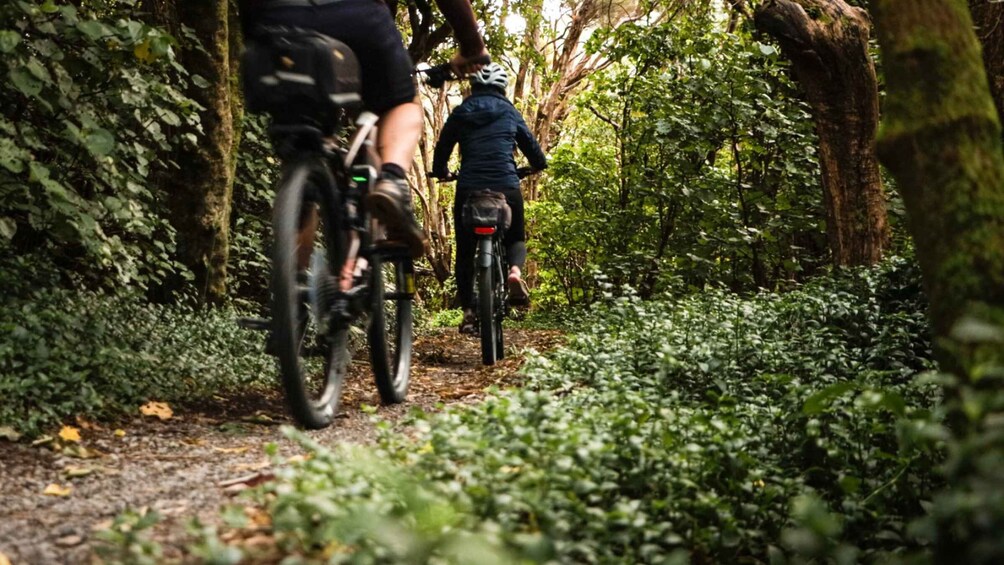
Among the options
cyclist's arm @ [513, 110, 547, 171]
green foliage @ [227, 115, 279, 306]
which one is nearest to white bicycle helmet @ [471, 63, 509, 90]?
cyclist's arm @ [513, 110, 547, 171]

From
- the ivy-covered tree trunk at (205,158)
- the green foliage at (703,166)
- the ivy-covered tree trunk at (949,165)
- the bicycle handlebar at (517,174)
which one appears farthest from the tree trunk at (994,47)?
the ivy-covered tree trunk at (205,158)

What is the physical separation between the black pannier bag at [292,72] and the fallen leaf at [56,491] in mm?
Answer: 1529

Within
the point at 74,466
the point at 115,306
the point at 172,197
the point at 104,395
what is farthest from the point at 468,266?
the point at 74,466

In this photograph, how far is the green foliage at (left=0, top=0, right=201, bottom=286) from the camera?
13.5 feet

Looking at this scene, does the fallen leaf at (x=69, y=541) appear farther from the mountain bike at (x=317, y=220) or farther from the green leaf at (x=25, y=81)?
the green leaf at (x=25, y=81)

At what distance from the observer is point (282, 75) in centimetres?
334

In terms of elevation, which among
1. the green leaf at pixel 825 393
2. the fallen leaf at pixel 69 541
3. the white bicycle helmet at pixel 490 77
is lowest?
the fallen leaf at pixel 69 541

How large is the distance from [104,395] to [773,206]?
23.3 ft

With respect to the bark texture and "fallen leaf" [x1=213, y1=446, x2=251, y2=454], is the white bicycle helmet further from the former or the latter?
the bark texture

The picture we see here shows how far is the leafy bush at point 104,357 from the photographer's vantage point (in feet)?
12.1

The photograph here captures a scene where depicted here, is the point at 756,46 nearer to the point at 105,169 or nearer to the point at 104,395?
the point at 105,169

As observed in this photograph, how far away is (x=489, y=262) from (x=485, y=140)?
3.74 feet

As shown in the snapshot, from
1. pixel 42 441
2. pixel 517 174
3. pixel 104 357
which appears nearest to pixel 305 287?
pixel 42 441

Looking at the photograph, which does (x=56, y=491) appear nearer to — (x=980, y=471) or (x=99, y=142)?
(x=99, y=142)
